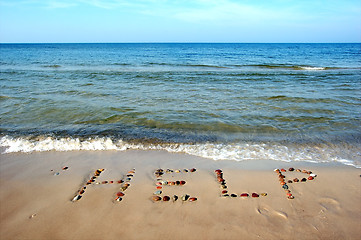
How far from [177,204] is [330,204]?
271 centimetres

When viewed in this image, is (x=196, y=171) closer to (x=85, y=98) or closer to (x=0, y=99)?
(x=85, y=98)

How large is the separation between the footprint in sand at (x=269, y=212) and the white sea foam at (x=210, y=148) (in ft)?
6.41

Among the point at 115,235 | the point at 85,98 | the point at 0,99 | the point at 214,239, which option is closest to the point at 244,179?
the point at 214,239

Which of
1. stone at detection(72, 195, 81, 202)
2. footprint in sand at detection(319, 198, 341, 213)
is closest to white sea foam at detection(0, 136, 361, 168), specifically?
footprint in sand at detection(319, 198, 341, 213)

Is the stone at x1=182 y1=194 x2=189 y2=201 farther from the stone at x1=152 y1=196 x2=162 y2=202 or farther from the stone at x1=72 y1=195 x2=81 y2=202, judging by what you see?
the stone at x1=72 y1=195 x2=81 y2=202

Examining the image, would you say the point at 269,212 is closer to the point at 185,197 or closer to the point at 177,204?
the point at 185,197

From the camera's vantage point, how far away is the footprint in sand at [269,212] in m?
3.79

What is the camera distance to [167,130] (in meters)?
7.80

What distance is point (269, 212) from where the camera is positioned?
153 inches

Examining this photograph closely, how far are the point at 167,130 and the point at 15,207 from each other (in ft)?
15.1

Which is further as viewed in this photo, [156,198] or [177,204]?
[156,198]

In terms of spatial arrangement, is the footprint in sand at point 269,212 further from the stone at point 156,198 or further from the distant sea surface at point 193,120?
the distant sea surface at point 193,120

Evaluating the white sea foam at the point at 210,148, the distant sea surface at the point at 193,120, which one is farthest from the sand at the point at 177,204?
the distant sea surface at the point at 193,120

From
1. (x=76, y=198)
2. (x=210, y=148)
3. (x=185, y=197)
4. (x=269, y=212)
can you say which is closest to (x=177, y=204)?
(x=185, y=197)
